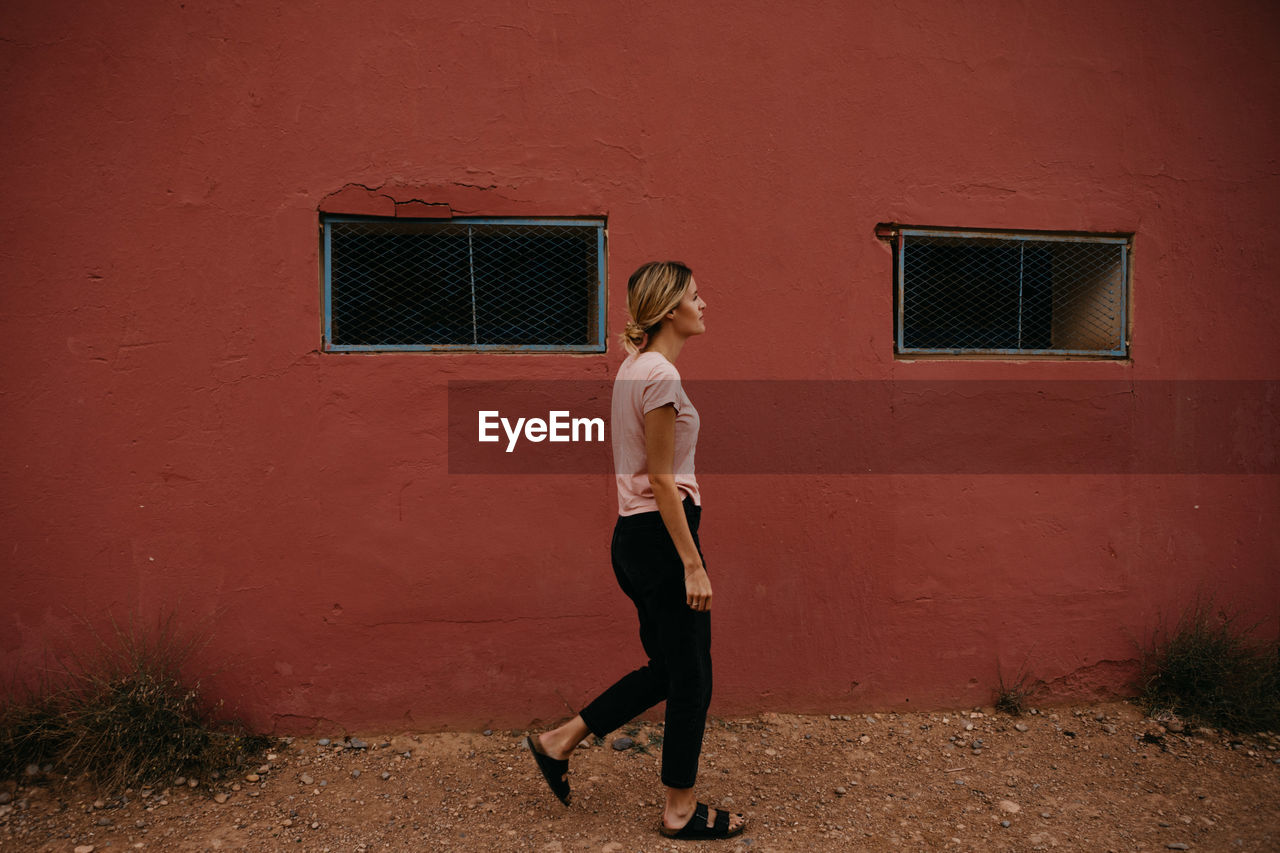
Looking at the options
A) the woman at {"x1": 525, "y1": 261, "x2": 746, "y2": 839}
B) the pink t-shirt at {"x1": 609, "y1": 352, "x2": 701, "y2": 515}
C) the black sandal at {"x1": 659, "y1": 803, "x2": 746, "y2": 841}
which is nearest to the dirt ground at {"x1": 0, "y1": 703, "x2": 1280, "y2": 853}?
the black sandal at {"x1": 659, "y1": 803, "x2": 746, "y2": 841}

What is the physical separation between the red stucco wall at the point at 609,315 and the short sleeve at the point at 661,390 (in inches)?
38.1

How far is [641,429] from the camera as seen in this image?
7.50 feet

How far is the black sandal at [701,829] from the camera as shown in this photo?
251 centimetres

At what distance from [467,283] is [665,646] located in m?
1.72

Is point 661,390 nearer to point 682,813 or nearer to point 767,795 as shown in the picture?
point 682,813

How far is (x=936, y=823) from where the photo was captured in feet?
8.82

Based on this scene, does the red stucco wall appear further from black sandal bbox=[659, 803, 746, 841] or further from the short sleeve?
the short sleeve

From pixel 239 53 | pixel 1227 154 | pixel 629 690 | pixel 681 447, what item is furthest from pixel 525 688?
pixel 1227 154

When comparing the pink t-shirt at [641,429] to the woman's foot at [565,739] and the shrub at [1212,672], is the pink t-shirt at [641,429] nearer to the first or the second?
the woman's foot at [565,739]

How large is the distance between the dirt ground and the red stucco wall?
0.19m

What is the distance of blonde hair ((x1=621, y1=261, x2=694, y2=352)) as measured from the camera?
2.33 metres

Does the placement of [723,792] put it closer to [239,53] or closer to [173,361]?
[173,361]

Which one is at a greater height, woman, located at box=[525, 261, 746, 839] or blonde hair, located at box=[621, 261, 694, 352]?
blonde hair, located at box=[621, 261, 694, 352]

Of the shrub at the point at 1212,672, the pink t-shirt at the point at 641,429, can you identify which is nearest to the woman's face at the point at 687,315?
the pink t-shirt at the point at 641,429
